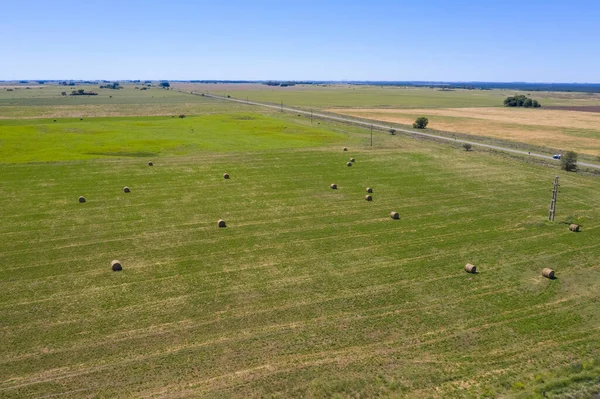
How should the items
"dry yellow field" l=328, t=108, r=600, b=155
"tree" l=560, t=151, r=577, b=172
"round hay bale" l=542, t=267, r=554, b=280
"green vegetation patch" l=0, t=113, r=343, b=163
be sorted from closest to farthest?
"round hay bale" l=542, t=267, r=554, b=280, "tree" l=560, t=151, r=577, b=172, "green vegetation patch" l=0, t=113, r=343, b=163, "dry yellow field" l=328, t=108, r=600, b=155

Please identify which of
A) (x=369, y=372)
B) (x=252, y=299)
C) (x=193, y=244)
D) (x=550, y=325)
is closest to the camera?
(x=369, y=372)

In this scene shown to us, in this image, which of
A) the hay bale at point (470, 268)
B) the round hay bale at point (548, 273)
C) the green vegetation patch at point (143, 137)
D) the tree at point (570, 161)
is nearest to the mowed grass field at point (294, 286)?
the hay bale at point (470, 268)

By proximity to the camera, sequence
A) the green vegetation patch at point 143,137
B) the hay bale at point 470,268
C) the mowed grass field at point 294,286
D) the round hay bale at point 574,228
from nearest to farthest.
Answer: the mowed grass field at point 294,286, the hay bale at point 470,268, the round hay bale at point 574,228, the green vegetation patch at point 143,137

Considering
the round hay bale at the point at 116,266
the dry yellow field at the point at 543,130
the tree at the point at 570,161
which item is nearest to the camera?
the round hay bale at the point at 116,266

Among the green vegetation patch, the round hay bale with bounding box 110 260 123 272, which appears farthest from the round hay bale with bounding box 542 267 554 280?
the green vegetation patch

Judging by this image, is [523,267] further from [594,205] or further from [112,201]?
[112,201]

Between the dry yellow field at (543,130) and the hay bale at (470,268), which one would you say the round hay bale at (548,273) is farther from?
the dry yellow field at (543,130)

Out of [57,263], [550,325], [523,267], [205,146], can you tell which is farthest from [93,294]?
[205,146]

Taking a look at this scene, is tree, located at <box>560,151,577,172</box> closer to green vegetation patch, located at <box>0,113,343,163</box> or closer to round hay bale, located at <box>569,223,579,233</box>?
round hay bale, located at <box>569,223,579,233</box>
